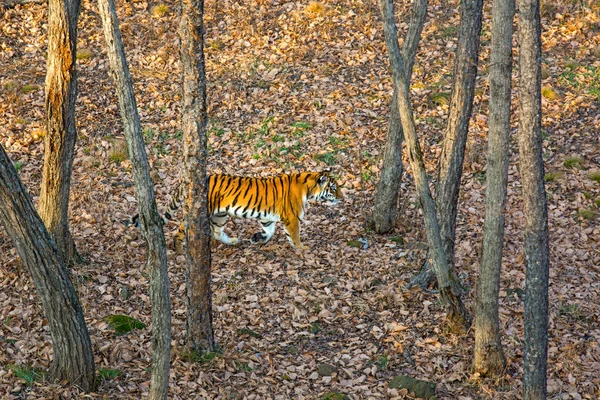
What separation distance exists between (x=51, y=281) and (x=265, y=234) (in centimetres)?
495

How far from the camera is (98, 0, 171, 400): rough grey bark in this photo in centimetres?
621

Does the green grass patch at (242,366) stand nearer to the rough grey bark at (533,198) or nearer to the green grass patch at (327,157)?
the rough grey bark at (533,198)

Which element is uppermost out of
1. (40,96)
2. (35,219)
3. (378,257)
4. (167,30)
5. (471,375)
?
(167,30)

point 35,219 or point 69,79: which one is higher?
point 69,79

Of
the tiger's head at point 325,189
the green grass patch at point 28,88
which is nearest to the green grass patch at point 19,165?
the green grass patch at point 28,88

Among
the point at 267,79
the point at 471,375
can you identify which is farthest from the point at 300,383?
the point at 267,79

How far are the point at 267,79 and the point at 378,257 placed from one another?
20.7ft

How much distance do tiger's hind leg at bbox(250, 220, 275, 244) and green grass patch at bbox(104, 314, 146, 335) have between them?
3080 mm

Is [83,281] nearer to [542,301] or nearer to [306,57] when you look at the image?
[542,301]

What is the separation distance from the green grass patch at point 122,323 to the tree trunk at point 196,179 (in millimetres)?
878

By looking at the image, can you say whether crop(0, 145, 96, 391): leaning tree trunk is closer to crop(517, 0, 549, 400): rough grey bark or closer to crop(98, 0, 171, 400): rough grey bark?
crop(98, 0, 171, 400): rough grey bark

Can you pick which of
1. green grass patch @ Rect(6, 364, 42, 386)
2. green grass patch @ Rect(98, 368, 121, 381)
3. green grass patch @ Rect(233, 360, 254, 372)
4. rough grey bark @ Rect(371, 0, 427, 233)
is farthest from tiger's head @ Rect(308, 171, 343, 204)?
green grass patch @ Rect(6, 364, 42, 386)

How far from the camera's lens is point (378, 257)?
11047 mm

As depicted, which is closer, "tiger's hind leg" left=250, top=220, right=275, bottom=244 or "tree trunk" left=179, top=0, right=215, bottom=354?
"tree trunk" left=179, top=0, right=215, bottom=354
